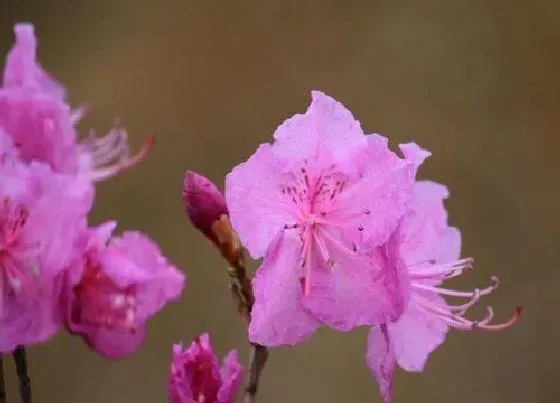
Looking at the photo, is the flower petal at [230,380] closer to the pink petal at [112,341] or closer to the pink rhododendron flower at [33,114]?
the pink petal at [112,341]

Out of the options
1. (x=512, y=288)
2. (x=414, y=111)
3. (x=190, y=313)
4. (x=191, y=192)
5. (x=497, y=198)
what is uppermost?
(x=191, y=192)

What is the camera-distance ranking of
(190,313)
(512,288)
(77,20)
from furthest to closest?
(77,20) < (190,313) < (512,288)

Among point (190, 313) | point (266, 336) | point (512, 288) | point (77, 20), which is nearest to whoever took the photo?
point (266, 336)

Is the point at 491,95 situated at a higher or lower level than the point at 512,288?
higher

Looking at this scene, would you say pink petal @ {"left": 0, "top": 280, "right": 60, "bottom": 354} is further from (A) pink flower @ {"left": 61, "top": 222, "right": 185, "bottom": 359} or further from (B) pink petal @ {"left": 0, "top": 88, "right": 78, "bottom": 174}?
(B) pink petal @ {"left": 0, "top": 88, "right": 78, "bottom": 174}

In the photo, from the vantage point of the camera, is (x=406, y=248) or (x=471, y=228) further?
(x=471, y=228)

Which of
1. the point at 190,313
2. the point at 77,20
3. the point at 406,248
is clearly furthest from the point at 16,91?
the point at 77,20

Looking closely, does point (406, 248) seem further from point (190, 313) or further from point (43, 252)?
point (190, 313)

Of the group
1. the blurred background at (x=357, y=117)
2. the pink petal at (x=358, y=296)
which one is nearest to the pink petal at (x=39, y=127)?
the pink petal at (x=358, y=296)
